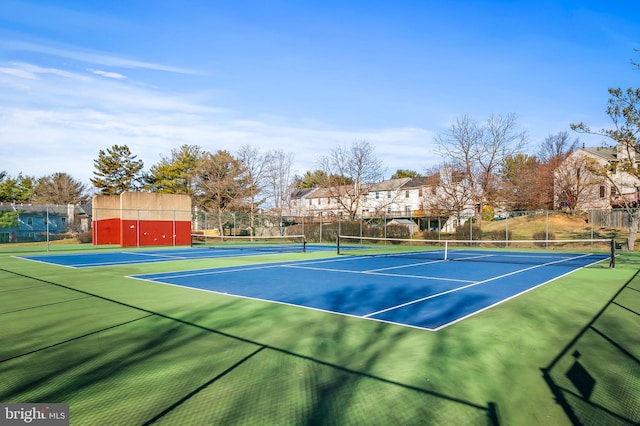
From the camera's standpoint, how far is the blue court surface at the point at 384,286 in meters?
7.58

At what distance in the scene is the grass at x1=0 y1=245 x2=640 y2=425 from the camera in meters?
3.57

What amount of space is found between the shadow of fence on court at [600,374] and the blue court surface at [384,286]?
5.95 feet

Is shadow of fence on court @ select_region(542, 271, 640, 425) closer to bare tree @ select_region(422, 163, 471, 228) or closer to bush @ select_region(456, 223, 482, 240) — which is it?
bush @ select_region(456, 223, 482, 240)

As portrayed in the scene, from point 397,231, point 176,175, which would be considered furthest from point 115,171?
point 397,231

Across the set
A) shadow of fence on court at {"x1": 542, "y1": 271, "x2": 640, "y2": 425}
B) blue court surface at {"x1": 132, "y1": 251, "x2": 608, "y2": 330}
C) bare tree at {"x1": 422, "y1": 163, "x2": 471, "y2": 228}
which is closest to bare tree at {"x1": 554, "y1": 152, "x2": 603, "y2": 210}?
bare tree at {"x1": 422, "y1": 163, "x2": 471, "y2": 228}

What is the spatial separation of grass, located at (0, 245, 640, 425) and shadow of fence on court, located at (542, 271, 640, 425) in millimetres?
19

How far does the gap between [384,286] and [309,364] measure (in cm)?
599

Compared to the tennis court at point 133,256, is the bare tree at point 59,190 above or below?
above

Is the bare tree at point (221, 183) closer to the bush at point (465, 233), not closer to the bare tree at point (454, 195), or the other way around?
the bare tree at point (454, 195)

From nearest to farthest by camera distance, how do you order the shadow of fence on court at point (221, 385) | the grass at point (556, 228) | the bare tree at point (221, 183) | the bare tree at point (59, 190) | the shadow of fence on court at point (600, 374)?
the shadow of fence on court at point (221, 385) < the shadow of fence on court at point (600, 374) < the grass at point (556, 228) < the bare tree at point (221, 183) < the bare tree at point (59, 190)

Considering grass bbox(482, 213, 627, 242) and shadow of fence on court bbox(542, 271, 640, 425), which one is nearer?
shadow of fence on court bbox(542, 271, 640, 425)

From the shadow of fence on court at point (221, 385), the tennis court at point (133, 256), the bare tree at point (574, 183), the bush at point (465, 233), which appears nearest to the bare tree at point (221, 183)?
the tennis court at point (133, 256)

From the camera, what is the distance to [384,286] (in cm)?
1043

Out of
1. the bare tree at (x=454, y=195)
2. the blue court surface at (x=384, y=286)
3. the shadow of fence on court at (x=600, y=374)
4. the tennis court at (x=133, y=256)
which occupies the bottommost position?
the tennis court at (x=133, y=256)
